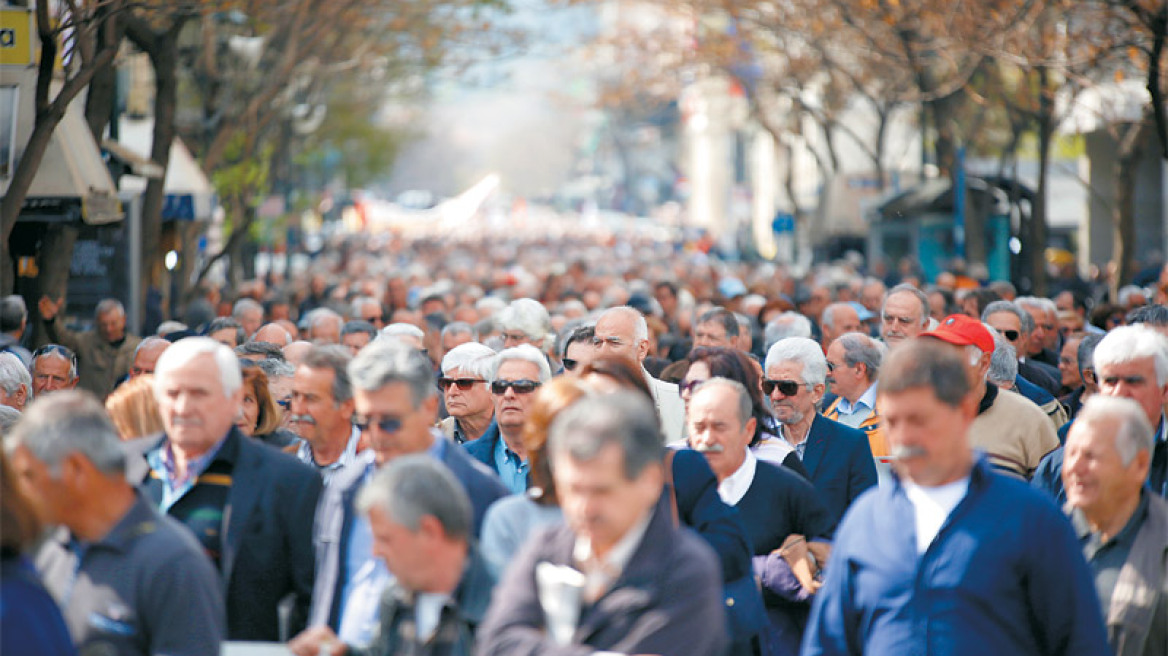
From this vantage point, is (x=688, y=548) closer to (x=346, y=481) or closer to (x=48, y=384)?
(x=346, y=481)

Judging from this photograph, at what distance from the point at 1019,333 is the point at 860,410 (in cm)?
293

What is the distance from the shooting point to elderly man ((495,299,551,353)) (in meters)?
12.5

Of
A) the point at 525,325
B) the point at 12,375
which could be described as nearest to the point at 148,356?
the point at 12,375

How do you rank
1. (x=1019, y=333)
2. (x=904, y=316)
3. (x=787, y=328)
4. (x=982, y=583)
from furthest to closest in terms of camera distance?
(x=787, y=328) → (x=904, y=316) → (x=1019, y=333) → (x=982, y=583)

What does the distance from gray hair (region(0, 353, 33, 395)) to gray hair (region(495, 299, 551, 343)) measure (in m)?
3.61

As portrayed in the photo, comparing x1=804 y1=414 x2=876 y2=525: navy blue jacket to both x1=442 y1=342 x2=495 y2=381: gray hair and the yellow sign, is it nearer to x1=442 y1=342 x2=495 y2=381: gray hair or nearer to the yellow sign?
x1=442 y1=342 x2=495 y2=381: gray hair

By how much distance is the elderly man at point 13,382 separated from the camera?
32.3ft

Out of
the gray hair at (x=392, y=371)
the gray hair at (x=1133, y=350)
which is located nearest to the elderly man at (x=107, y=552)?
the gray hair at (x=392, y=371)

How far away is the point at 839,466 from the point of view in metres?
7.63

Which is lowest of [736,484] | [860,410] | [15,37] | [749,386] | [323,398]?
[860,410]

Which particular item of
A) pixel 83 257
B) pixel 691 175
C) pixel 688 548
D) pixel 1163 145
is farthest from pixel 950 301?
pixel 691 175

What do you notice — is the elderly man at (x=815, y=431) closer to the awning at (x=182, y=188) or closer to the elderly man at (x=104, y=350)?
the elderly man at (x=104, y=350)

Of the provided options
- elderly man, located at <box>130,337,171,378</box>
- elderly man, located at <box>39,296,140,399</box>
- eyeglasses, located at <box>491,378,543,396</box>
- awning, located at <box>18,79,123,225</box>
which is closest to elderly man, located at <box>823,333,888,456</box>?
eyeglasses, located at <box>491,378,543,396</box>

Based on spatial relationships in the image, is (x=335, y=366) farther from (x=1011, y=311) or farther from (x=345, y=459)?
(x=1011, y=311)
